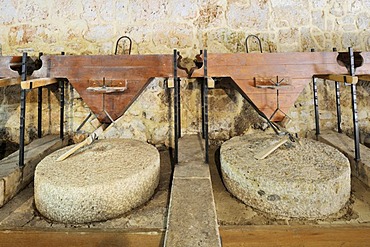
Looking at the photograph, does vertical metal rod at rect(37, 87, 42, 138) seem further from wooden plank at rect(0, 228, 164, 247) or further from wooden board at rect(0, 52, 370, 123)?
wooden plank at rect(0, 228, 164, 247)

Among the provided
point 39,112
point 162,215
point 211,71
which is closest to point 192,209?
point 162,215

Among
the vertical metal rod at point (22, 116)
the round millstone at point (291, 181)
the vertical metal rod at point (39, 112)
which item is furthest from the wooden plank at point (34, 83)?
the round millstone at point (291, 181)

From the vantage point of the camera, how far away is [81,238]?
→ 65.1 inches

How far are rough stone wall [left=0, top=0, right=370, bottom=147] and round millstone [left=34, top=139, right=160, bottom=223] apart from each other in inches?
52.8

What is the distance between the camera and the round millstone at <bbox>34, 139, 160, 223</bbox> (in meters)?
1.80

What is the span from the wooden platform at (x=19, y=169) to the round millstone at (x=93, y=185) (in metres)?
0.33

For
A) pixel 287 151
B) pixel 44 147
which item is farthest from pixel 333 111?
pixel 44 147

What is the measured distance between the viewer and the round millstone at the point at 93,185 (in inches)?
71.1

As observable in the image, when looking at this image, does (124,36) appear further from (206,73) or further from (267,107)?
(267,107)

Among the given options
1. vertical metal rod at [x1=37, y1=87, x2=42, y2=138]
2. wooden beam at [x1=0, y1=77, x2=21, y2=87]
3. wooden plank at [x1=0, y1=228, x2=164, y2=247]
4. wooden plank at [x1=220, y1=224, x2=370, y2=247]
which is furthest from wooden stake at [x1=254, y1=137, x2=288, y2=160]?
vertical metal rod at [x1=37, y1=87, x2=42, y2=138]

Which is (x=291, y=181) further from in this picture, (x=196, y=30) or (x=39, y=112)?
(x=39, y=112)

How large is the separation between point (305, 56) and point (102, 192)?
6.79 ft

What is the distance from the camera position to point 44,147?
2922 millimetres

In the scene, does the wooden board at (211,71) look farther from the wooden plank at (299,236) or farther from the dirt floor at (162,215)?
the wooden plank at (299,236)
